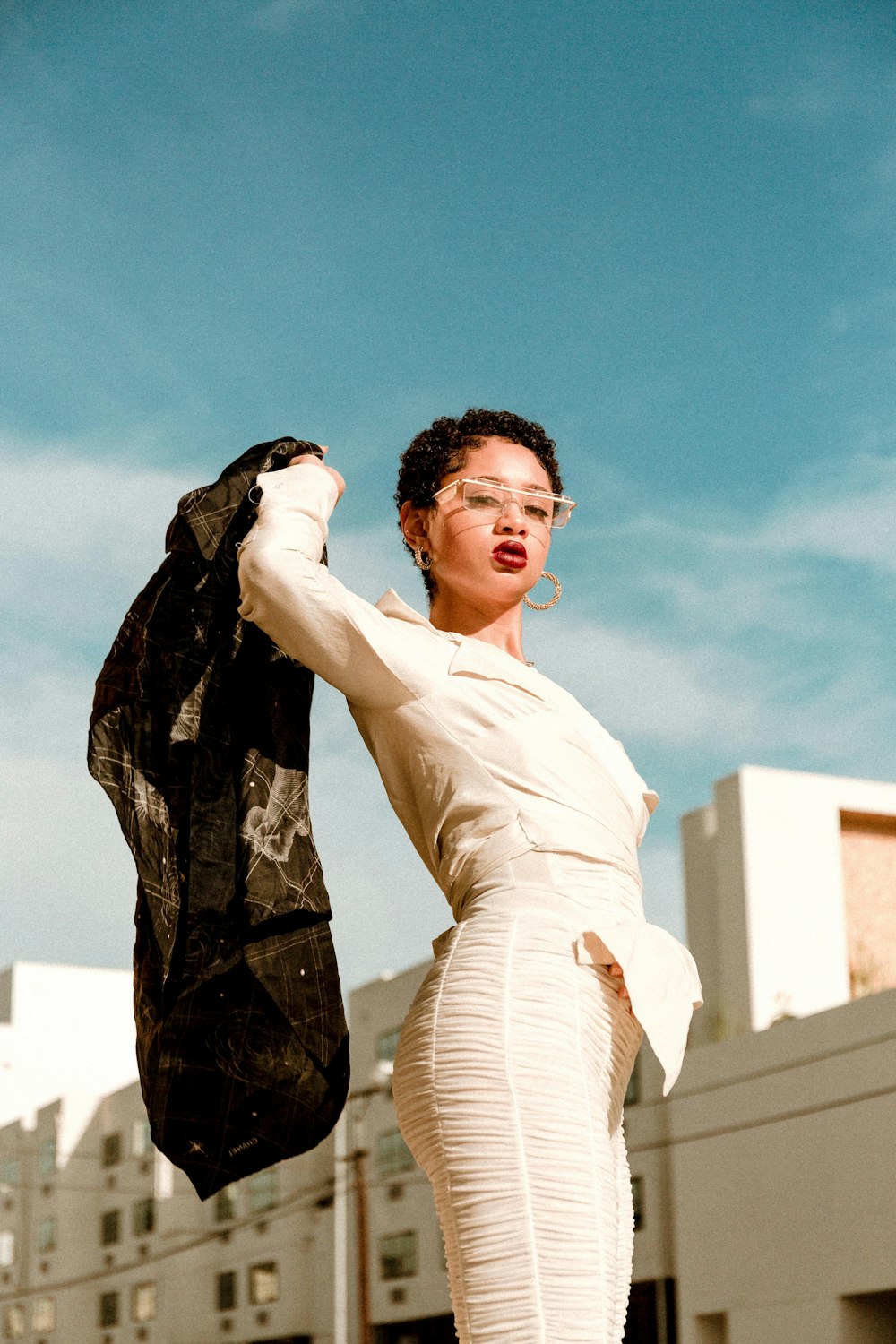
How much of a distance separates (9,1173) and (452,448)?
1165 inches

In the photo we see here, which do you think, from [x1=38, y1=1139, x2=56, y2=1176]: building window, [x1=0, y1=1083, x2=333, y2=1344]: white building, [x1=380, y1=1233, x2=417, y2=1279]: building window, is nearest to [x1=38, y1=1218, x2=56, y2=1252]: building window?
[x1=0, y1=1083, x2=333, y2=1344]: white building

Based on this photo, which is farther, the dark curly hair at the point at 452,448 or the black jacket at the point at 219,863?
the dark curly hair at the point at 452,448

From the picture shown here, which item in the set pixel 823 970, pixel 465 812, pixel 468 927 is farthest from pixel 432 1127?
pixel 823 970

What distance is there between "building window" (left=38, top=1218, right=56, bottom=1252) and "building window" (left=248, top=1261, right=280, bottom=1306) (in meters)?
4.37

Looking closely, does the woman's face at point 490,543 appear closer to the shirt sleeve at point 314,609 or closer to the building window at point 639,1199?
the shirt sleeve at point 314,609

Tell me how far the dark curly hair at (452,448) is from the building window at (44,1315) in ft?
95.2

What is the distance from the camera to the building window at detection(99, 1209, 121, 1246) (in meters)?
28.6

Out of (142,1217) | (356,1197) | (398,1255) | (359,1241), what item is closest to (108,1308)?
(142,1217)

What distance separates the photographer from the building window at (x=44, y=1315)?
29.0 metres

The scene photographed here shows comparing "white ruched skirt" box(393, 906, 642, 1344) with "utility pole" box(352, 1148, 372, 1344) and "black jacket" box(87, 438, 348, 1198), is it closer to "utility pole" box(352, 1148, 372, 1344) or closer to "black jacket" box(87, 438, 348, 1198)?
→ "black jacket" box(87, 438, 348, 1198)

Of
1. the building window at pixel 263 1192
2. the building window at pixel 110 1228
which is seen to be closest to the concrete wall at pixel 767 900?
the building window at pixel 263 1192

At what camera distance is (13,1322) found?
29.6 metres

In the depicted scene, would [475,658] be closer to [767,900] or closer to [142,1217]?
[767,900]

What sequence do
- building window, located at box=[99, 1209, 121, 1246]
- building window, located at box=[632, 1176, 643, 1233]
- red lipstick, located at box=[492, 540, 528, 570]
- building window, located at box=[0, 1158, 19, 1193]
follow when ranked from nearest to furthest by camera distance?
red lipstick, located at box=[492, 540, 528, 570] < building window, located at box=[632, 1176, 643, 1233] < building window, located at box=[99, 1209, 121, 1246] < building window, located at box=[0, 1158, 19, 1193]
